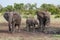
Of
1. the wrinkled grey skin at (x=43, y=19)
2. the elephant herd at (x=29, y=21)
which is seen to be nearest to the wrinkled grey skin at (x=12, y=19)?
the elephant herd at (x=29, y=21)

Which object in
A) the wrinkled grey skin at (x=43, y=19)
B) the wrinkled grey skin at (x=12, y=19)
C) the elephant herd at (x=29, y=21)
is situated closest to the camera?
the wrinkled grey skin at (x=12, y=19)

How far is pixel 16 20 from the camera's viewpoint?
63.3 ft

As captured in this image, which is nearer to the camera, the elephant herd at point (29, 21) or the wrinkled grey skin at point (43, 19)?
the elephant herd at point (29, 21)

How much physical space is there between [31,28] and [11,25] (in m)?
2.62

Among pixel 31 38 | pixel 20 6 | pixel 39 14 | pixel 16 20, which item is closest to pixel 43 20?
pixel 39 14

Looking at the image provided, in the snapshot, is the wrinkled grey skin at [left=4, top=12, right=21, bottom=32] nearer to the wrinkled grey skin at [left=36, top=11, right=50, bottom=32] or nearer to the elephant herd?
the elephant herd

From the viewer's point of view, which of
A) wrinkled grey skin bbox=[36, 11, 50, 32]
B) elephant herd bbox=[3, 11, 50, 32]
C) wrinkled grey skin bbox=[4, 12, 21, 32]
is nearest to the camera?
wrinkled grey skin bbox=[4, 12, 21, 32]

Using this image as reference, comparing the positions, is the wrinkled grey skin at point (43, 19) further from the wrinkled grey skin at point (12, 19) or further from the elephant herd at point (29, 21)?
the wrinkled grey skin at point (12, 19)

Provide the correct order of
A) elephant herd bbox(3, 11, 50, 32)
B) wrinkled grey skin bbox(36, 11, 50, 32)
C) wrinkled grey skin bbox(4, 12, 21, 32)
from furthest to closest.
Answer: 1. wrinkled grey skin bbox(36, 11, 50, 32)
2. elephant herd bbox(3, 11, 50, 32)
3. wrinkled grey skin bbox(4, 12, 21, 32)

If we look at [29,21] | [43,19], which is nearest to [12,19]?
[29,21]

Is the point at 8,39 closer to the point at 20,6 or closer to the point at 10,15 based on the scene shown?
the point at 10,15

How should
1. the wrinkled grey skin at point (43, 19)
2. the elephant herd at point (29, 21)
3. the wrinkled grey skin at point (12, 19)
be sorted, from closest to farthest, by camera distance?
the wrinkled grey skin at point (12, 19) → the elephant herd at point (29, 21) → the wrinkled grey skin at point (43, 19)

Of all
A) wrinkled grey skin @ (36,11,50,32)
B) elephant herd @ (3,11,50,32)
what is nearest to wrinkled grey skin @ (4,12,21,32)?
elephant herd @ (3,11,50,32)

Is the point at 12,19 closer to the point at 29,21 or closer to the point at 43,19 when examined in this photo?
the point at 29,21
